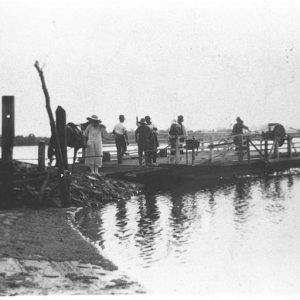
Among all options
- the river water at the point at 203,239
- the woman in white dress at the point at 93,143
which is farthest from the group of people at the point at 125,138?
the river water at the point at 203,239

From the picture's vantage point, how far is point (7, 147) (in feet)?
38.3

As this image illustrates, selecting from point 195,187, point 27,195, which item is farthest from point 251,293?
point 195,187

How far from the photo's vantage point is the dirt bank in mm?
6117

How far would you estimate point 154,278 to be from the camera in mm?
7195

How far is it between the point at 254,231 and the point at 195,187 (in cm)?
755

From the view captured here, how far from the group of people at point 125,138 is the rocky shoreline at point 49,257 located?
9.92 feet

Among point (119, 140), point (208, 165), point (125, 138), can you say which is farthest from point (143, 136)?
point (208, 165)

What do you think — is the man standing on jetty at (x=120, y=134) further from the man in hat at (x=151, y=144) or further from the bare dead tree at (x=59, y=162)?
the bare dead tree at (x=59, y=162)

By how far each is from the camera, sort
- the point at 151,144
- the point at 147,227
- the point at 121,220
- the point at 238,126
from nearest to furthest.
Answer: the point at 147,227 < the point at 121,220 < the point at 151,144 < the point at 238,126

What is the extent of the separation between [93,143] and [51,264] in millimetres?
8421

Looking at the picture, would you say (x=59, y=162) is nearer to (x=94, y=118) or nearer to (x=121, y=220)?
(x=121, y=220)

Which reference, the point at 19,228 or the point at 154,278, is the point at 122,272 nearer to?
the point at 154,278

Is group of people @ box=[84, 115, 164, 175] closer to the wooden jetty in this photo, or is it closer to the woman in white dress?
the woman in white dress

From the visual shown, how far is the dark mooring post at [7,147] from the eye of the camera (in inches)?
456
